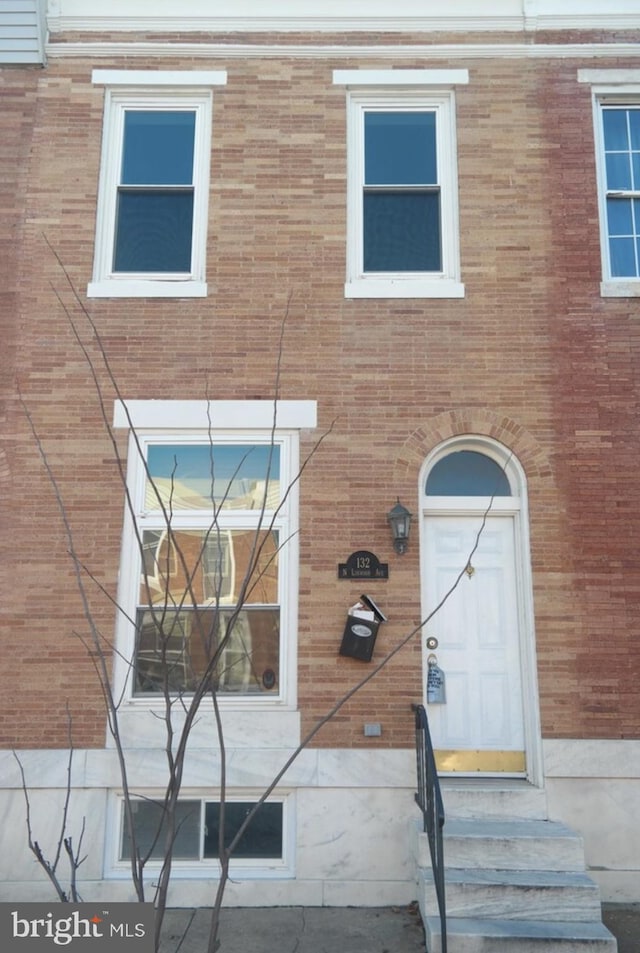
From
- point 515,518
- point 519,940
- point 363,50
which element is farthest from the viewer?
point 363,50

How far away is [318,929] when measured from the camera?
5891 mm

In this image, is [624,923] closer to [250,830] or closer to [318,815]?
[318,815]

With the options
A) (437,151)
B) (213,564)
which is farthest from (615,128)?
(213,564)

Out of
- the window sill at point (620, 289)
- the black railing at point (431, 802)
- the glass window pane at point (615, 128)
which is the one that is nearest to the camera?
the black railing at point (431, 802)

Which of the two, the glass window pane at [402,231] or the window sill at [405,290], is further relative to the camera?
the glass window pane at [402,231]

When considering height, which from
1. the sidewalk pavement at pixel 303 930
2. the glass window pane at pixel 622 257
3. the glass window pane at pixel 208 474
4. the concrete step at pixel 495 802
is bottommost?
the sidewalk pavement at pixel 303 930

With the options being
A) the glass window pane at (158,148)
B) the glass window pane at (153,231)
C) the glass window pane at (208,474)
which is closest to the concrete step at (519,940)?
the glass window pane at (208,474)

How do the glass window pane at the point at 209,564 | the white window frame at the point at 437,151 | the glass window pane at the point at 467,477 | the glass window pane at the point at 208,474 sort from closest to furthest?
the glass window pane at the point at 209,564
the glass window pane at the point at 208,474
the glass window pane at the point at 467,477
the white window frame at the point at 437,151

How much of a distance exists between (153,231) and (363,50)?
268 cm

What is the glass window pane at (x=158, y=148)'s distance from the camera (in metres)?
7.97

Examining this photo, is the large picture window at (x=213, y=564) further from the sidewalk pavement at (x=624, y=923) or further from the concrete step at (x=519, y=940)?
the sidewalk pavement at (x=624, y=923)

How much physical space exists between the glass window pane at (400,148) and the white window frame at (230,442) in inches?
98.7

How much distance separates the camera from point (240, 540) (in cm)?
709

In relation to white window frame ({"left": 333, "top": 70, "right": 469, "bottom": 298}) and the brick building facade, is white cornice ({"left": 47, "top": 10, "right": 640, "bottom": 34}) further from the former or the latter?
white window frame ({"left": 333, "top": 70, "right": 469, "bottom": 298})
